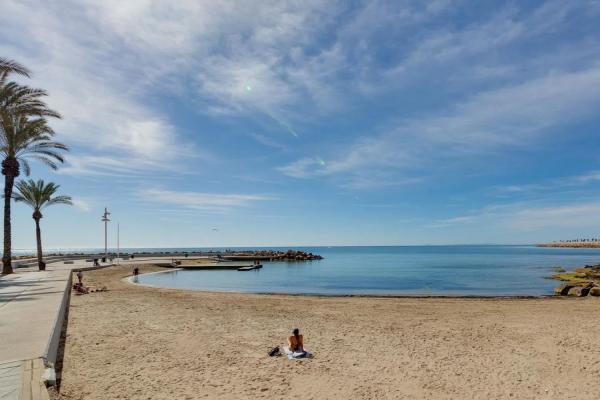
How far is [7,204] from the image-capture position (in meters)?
31.4

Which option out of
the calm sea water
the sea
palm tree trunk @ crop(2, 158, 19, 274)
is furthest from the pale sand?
palm tree trunk @ crop(2, 158, 19, 274)

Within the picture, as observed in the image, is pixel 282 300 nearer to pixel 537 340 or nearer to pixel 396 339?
pixel 396 339

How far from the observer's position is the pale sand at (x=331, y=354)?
8.55 m

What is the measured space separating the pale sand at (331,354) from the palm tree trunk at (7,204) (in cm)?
1745

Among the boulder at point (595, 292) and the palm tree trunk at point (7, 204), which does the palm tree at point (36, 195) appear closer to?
the palm tree trunk at point (7, 204)

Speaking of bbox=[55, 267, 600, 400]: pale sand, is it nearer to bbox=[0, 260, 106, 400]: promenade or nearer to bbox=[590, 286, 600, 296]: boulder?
bbox=[0, 260, 106, 400]: promenade

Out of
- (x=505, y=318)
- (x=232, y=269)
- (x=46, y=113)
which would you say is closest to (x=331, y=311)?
(x=505, y=318)

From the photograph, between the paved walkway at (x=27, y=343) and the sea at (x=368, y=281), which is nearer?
the paved walkway at (x=27, y=343)

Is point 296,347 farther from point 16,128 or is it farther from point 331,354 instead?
point 16,128

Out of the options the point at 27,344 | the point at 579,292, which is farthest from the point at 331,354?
the point at 579,292

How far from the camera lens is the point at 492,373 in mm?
9727

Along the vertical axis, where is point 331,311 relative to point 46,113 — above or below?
below

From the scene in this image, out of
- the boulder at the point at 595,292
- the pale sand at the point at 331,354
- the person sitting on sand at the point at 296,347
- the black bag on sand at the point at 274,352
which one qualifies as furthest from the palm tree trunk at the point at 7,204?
the boulder at the point at 595,292

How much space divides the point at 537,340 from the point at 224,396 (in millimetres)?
11280
